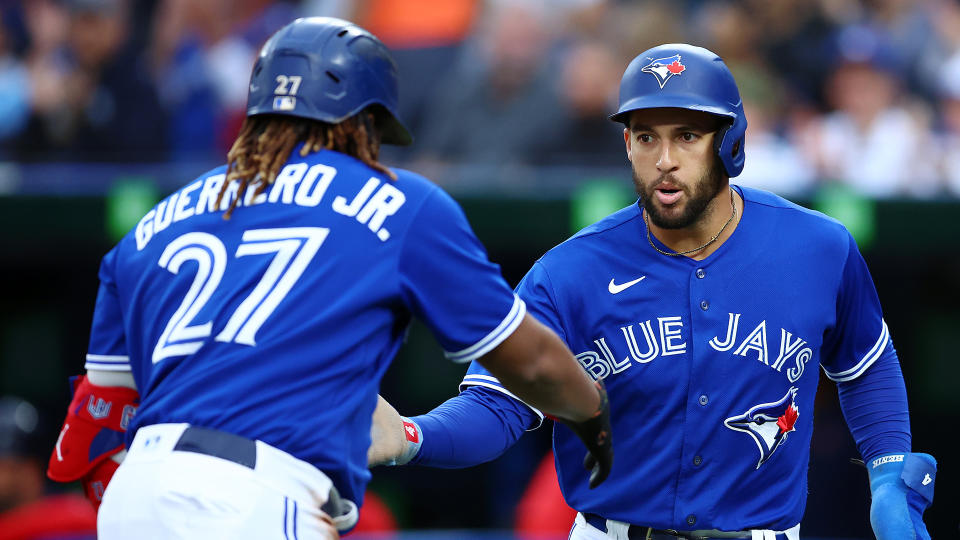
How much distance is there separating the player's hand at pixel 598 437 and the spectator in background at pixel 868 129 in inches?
154

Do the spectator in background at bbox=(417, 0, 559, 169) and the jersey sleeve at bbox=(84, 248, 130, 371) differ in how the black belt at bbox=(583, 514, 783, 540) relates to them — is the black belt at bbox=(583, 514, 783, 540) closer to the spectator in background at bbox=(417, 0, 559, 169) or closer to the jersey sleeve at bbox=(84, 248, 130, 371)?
the jersey sleeve at bbox=(84, 248, 130, 371)

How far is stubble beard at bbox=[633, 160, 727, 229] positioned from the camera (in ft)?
10.9

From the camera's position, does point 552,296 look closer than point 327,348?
No

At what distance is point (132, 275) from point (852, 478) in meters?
5.60

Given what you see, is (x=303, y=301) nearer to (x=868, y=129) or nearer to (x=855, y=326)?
(x=855, y=326)

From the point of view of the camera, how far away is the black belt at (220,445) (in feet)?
7.72

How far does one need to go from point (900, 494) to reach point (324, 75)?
1.86 meters

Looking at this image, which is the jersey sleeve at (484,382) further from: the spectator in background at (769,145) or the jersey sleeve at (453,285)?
the spectator in background at (769,145)

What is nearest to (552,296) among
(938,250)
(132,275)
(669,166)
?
(669,166)

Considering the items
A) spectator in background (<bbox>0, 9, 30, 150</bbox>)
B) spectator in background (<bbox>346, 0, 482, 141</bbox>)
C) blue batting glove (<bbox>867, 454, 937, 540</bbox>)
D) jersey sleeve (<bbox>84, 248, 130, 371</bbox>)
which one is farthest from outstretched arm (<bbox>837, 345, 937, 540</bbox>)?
spectator in background (<bbox>0, 9, 30, 150</bbox>)

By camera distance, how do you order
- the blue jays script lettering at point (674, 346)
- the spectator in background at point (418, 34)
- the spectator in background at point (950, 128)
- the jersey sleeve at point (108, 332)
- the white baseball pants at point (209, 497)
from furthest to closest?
the spectator in background at point (418, 34) → the spectator in background at point (950, 128) → the blue jays script lettering at point (674, 346) → the jersey sleeve at point (108, 332) → the white baseball pants at point (209, 497)

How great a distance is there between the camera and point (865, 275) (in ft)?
11.0

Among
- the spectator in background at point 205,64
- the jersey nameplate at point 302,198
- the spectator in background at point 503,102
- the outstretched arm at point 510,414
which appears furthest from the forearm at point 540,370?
the spectator in background at point 205,64

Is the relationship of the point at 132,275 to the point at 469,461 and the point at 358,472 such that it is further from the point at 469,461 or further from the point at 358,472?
the point at 469,461
